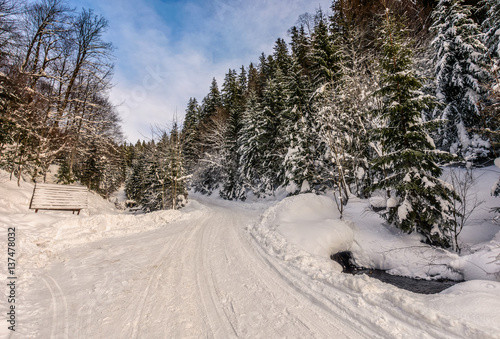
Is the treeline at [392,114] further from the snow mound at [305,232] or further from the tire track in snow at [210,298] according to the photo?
the tire track in snow at [210,298]

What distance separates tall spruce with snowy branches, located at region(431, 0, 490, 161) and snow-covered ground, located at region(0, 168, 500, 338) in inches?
199

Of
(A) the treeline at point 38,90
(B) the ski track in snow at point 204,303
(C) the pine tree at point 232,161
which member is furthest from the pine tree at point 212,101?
(B) the ski track in snow at point 204,303

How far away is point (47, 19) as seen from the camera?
10836 millimetres

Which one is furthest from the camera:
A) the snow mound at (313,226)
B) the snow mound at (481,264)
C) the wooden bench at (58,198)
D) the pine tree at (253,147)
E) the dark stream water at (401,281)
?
the pine tree at (253,147)

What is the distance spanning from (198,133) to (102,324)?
34596 millimetres

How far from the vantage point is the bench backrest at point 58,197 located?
8.05 m

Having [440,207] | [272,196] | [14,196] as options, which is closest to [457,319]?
[440,207]

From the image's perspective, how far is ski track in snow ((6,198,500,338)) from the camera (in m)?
2.80

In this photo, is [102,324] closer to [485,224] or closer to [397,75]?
[397,75]

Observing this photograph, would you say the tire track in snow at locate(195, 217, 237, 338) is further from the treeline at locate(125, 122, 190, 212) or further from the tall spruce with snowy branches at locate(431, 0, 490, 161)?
the tall spruce with snowy branches at locate(431, 0, 490, 161)

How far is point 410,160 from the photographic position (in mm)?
7535

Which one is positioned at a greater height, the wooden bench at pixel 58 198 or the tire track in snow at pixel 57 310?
the wooden bench at pixel 58 198

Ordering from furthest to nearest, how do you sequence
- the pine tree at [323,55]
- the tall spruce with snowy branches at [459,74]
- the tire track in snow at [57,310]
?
the pine tree at [323,55] < the tall spruce with snowy branches at [459,74] < the tire track in snow at [57,310]

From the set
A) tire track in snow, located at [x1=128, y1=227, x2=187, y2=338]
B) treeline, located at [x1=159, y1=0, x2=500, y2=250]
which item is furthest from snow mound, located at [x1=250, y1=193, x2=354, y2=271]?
tire track in snow, located at [x1=128, y1=227, x2=187, y2=338]
